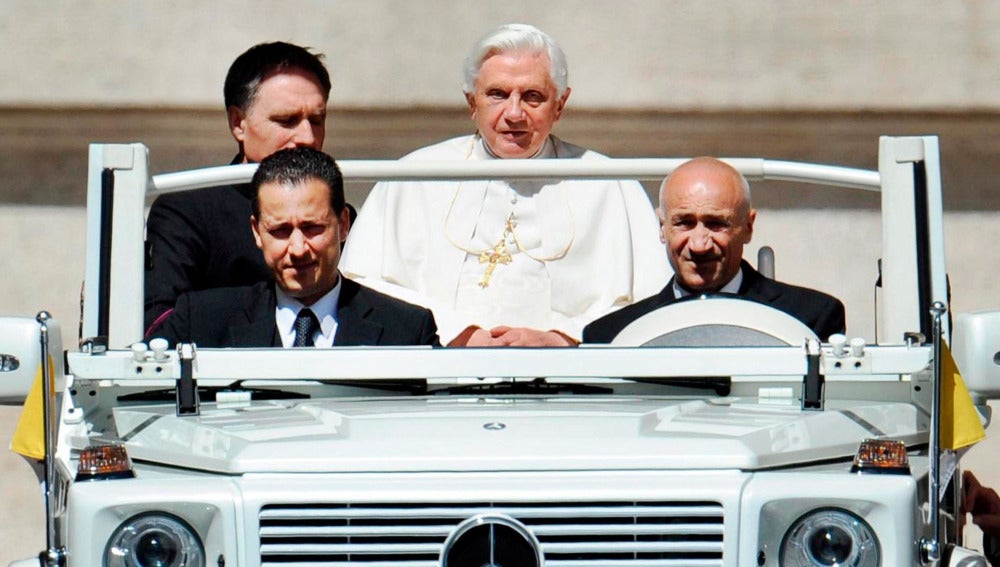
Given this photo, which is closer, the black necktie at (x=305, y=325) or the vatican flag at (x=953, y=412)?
the vatican flag at (x=953, y=412)

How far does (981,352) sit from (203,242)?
7.80 ft

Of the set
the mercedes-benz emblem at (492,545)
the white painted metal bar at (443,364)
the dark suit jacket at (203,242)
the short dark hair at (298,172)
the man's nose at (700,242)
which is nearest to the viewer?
the mercedes-benz emblem at (492,545)

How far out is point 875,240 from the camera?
1073 cm

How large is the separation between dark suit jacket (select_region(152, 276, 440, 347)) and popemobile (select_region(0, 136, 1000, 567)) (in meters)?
0.17

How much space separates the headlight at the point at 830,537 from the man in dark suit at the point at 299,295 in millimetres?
1472

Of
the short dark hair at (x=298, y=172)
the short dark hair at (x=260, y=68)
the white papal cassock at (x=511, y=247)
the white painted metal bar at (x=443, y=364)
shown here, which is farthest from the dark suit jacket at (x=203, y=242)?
the white painted metal bar at (x=443, y=364)

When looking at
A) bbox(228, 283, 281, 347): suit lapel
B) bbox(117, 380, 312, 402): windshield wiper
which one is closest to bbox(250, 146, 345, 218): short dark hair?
bbox(228, 283, 281, 347): suit lapel

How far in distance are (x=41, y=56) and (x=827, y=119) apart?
12.3ft

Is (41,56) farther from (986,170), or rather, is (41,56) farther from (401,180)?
(401,180)

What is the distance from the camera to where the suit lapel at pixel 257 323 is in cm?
530

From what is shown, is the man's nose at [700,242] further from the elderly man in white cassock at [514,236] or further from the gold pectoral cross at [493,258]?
the gold pectoral cross at [493,258]

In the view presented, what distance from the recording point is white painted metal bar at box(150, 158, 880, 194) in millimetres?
5535

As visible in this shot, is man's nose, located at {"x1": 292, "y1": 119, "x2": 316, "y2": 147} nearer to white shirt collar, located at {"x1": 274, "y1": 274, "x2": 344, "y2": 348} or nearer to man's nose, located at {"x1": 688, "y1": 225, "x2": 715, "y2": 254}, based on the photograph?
white shirt collar, located at {"x1": 274, "y1": 274, "x2": 344, "y2": 348}

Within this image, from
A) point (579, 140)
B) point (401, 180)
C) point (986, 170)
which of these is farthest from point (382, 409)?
point (986, 170)
